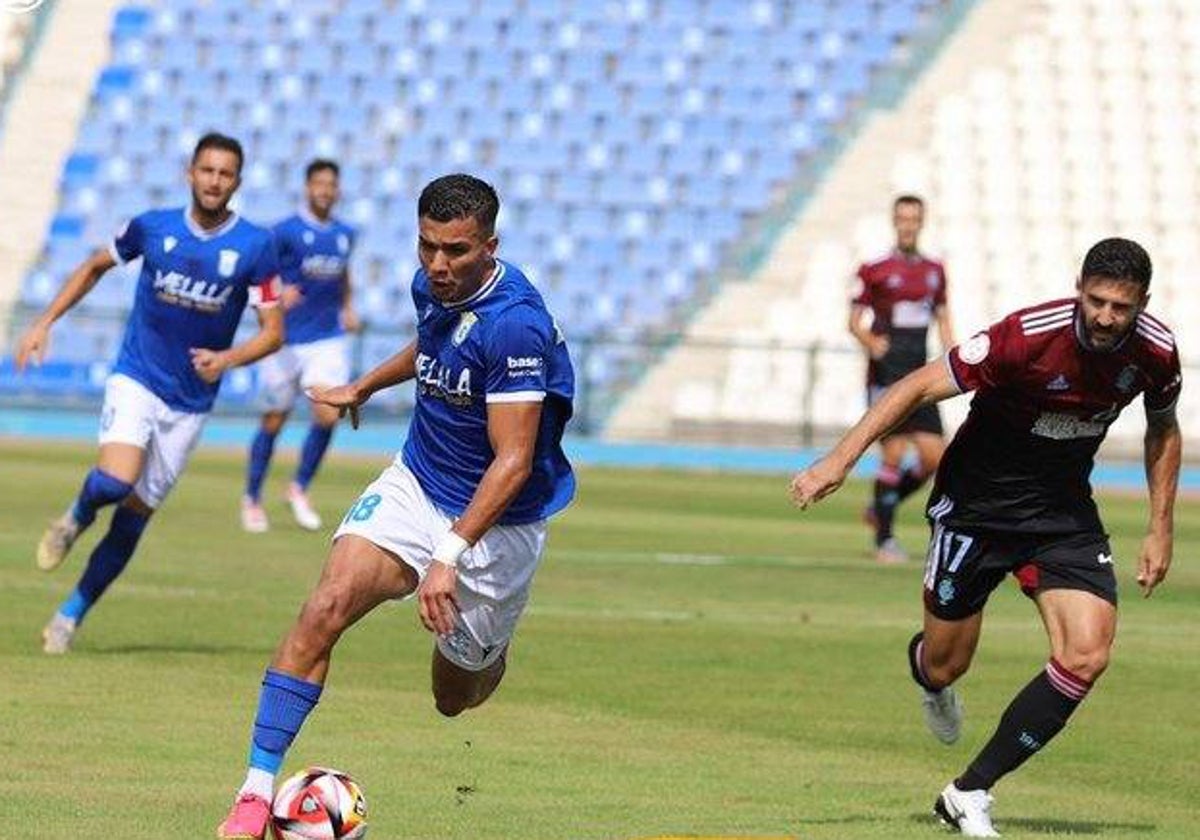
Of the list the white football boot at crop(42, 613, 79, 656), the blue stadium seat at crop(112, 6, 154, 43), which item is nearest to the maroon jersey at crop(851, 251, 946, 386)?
the white football boot at crop(42, 613, 79, 656)

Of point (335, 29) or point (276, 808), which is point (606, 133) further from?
point (276, 808)

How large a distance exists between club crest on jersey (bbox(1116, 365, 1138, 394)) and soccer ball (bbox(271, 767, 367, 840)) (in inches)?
113

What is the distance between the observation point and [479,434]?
877 cm

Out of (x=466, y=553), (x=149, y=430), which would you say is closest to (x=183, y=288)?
(x=149, y=430)

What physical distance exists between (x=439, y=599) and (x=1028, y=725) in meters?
2.11

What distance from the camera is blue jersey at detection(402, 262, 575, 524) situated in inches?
331

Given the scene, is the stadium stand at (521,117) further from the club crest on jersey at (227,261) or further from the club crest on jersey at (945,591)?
the club crest on jersey at (945,591)

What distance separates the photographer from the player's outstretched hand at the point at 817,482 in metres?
8.47

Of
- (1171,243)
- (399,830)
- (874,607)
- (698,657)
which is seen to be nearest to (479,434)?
(399,830)

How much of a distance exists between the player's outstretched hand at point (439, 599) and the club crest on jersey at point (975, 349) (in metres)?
1.91

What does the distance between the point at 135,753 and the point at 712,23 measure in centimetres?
3273

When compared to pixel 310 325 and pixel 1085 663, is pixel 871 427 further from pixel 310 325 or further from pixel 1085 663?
pixel 310 325

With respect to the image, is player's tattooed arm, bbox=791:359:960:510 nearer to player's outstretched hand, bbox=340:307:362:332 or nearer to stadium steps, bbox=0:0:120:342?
player's outstretched hand, bbox=340:307:362:332

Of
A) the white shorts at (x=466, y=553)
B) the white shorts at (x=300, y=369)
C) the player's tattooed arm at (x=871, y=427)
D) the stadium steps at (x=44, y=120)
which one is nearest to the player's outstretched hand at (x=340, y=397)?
the white shorts at (x=466, y=553)
